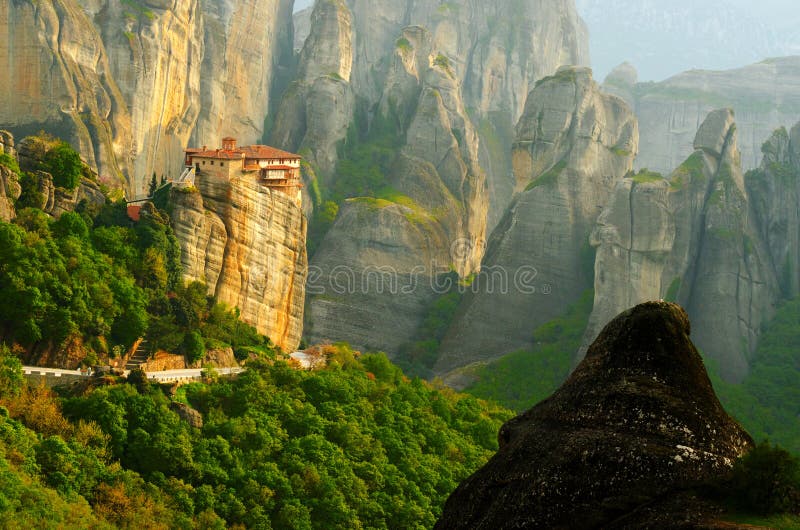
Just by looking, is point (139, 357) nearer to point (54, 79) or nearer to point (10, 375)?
point (10, 375)

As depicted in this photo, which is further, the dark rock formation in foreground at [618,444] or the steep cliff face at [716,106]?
the steep cliff face at [716,106]

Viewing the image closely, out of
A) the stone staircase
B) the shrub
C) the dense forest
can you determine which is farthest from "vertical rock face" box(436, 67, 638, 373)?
the shrub

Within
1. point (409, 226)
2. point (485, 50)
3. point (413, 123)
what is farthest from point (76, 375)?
point (485, 50)

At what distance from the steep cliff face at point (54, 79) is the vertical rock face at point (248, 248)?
21.9 m

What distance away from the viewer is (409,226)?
348 feet

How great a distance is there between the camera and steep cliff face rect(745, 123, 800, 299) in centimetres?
10156

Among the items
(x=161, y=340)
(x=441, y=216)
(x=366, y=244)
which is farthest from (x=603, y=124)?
(x=161, y=340)

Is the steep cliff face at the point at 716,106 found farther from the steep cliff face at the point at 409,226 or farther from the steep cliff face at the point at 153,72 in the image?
the steep cliff face at the point at 153,72

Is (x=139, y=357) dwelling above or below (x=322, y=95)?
below

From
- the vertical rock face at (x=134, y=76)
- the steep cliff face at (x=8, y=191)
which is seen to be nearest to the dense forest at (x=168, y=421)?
the steep cliff face at (x=8, y=191)

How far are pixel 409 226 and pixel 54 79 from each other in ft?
115

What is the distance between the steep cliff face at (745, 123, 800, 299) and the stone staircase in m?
63.8

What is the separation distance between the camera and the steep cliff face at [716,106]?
146250 millimetres

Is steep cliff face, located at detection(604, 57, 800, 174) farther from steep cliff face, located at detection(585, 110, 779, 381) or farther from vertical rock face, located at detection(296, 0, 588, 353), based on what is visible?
steep cliff face, located at detection(585, 110, 779, 381)
